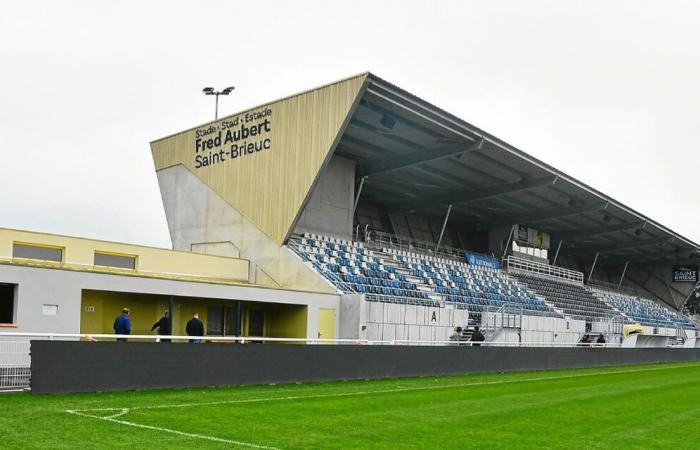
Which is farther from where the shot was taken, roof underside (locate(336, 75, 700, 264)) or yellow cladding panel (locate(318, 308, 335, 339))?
roof underside (locate(336, 75, 700, 264))

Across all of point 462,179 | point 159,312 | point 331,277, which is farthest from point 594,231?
point 159,312

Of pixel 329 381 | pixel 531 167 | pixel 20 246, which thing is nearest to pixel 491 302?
pixel 531 167

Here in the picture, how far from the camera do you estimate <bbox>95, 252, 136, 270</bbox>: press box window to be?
88.3 ft

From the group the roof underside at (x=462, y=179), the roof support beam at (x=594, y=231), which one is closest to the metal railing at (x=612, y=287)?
the roof underside at (x=462, y=179)

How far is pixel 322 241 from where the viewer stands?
33625 mm

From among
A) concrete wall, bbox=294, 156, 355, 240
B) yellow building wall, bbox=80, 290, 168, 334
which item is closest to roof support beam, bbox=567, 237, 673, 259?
concrete wall, bbox=294, 156, 355, 240

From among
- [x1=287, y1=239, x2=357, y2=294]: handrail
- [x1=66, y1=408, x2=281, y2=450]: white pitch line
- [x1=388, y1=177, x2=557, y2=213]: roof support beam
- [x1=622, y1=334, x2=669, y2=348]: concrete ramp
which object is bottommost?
[x1=622, y1=334, x2=669, y2=348]: concrete ramp

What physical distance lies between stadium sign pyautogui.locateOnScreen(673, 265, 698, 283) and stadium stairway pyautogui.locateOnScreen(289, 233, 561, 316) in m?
34.4

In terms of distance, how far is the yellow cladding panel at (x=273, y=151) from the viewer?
29.0 metres

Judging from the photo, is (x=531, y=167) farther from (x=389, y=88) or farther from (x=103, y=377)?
(x=103, y=377)

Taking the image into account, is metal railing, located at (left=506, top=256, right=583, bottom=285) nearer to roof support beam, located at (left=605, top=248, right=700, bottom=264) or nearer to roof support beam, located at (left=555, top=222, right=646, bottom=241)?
roof support beam, located at (left=555, top=222, right=646, bottom=241)

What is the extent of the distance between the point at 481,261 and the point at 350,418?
3450 cm

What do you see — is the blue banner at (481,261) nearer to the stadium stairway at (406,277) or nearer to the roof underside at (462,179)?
the stadium stairway at (406,277)

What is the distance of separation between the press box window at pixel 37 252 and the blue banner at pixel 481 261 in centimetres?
2544
